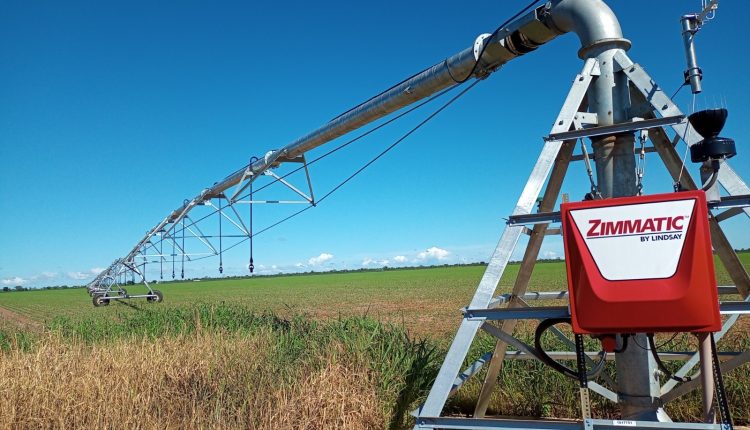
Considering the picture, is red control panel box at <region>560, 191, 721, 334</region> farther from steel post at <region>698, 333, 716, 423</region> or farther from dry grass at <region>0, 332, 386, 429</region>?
dry grass at <region>0, 332, 386, 429</region>

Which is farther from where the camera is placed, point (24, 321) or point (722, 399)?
point (24, 321)

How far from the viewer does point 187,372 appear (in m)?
5.81

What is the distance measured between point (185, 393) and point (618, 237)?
14.4ft

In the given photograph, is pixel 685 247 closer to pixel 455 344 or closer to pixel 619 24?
pixel 455 344

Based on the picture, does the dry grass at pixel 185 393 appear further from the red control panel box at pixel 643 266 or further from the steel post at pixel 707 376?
the steel post at pixel 707 376

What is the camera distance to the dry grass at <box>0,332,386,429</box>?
4508 millimetres

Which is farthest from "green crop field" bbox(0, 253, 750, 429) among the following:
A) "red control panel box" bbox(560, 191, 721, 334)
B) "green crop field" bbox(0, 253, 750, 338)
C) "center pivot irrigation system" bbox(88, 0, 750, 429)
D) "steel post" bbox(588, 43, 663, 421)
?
"red control panel box" bbox(560, 191, 721, 334)

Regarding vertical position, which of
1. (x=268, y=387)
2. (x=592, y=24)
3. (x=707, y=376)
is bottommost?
(x=268, y=387)

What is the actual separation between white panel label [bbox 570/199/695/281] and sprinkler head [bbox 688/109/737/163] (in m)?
0.49

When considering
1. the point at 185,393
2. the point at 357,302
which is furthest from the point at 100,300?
the point at 185,393

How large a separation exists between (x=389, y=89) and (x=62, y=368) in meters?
4.82

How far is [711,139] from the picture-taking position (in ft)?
10.1

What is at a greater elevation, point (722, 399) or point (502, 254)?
point (502, 254)

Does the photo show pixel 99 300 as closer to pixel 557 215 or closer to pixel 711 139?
pixel 557 215
